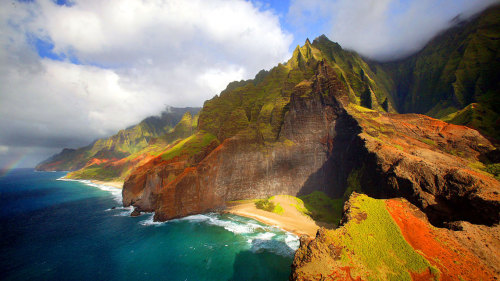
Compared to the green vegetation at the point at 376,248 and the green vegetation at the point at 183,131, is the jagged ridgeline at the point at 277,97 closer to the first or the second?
the green vegetation at the point at 376,248

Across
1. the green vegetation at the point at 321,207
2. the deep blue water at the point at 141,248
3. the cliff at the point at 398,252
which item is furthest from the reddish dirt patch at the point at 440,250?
the green vegetation at the point at 321,207

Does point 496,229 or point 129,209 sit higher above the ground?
point 496,229

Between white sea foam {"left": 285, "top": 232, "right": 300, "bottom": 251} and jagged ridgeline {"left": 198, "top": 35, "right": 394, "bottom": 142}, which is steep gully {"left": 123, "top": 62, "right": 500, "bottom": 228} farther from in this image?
white sea foam {"left": 285, "top": 232, "right": 300, "bottom": 251}

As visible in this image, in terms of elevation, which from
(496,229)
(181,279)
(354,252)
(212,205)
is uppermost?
(496,229)

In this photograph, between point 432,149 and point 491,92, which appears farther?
point 491,92

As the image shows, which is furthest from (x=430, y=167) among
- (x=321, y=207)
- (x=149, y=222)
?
(x=149, y=222)

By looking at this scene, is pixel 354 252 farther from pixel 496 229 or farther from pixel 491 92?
pixel 491 92

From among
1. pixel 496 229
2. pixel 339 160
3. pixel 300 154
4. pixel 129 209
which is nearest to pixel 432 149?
pixel 339 160

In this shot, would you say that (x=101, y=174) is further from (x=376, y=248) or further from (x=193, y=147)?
(x=376, y=248)
